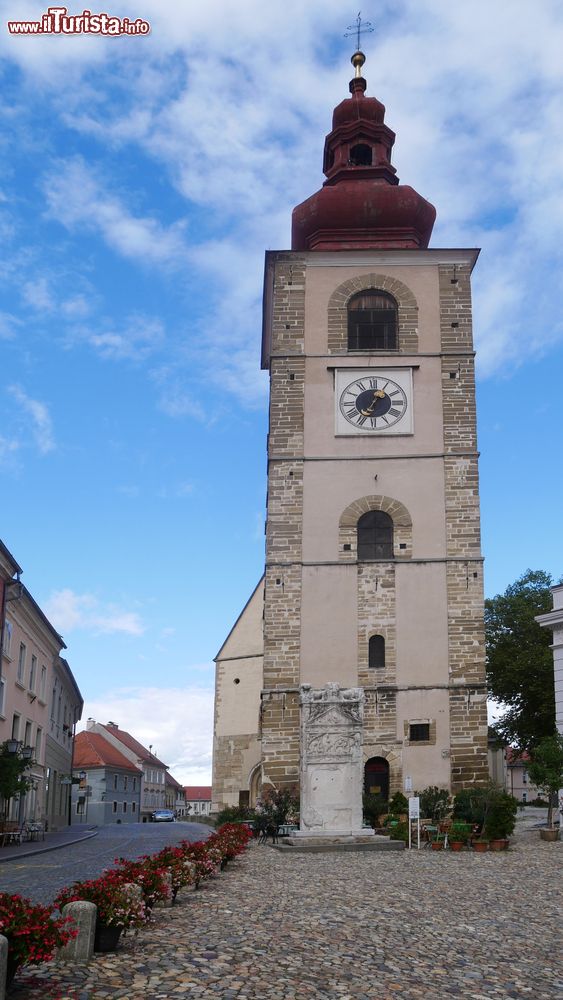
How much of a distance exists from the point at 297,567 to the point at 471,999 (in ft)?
73.0

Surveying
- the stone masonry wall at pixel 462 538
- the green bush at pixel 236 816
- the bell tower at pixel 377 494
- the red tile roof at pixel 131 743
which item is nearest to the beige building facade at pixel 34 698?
the green bush at pixel 236 816

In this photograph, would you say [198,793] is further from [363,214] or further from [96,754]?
[363,214]

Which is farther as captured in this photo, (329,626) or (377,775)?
(329,626)

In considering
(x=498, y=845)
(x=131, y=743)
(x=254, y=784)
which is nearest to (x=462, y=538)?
(x=498, y=845)

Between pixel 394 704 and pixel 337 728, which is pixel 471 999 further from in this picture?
pixel 394 704

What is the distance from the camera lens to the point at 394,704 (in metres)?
26.8

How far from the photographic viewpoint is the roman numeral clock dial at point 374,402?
29500 mm

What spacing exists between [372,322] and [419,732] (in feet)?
40.3

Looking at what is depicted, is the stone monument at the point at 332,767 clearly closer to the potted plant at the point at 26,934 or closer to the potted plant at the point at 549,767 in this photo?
the potted plant at the point at 549,767

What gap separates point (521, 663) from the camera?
3759 centimetres

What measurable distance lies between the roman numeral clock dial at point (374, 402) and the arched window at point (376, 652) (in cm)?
609

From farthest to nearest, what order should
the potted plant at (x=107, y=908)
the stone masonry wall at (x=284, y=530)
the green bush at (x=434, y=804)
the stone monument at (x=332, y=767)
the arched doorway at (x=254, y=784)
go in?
the arched doorway at (x=254, y=784)
the stone masonry wall at (x=284, y=530)
the green bush at (x=434, y=804)
the stone monument at (x=332, y=767)
the potted plant at (x=107, y=908)

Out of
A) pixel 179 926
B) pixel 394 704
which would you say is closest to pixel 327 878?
pixel 179 926

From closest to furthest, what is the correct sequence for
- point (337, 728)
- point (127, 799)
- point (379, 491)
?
1. point (337, 728)
2. point (379, 491)
3. point (127, 799)
